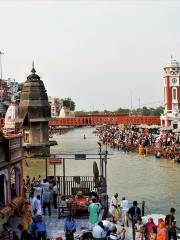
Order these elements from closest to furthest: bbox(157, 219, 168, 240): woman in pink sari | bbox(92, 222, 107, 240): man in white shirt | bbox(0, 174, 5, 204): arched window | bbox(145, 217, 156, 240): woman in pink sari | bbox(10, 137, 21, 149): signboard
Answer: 1. bbox(157, 219, 168, 240): woman in pink sari
2. bbox(92, 222, 107, 240): man in white shirt
3. bbox(145, 217, 156, 240): woman in pink sari
4. bbox(0, 174, 5, 204): arched window
5. bbox(10, 137, 21, 149): signboard

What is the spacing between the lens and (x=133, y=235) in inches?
613

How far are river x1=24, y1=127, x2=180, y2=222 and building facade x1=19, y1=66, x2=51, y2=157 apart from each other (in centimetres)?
339

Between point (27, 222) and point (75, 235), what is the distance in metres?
1.57

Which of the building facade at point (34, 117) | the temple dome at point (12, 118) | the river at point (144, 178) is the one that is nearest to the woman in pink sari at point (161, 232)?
the river at point (144, 178)

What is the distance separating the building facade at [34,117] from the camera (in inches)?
1794

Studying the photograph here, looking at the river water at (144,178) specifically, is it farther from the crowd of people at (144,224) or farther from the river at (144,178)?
the crowd of people at (144,224)

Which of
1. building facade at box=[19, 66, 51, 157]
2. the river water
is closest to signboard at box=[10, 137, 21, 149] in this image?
the river water

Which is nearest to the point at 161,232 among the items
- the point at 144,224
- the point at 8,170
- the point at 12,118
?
Answer: the point at 144,224

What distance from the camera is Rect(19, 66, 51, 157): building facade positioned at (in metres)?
45.6

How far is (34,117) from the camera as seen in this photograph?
45.5 metres

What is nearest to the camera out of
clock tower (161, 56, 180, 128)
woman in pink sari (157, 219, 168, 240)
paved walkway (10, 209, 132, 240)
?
woman in pink sari (157, 219, 168, 240)

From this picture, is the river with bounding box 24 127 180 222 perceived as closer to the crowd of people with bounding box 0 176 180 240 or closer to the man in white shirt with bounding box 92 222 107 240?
the crowd of people with bounding box 0 176 180 240

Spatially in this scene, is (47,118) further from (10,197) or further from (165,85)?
(165,85)

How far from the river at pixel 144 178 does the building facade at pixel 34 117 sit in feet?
11.1
